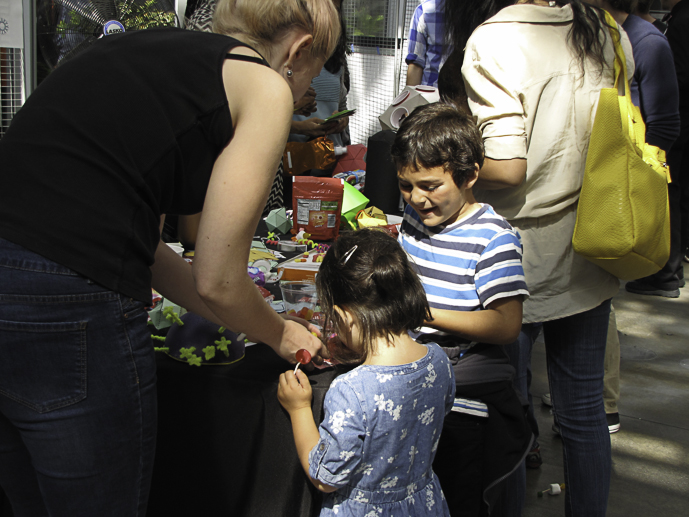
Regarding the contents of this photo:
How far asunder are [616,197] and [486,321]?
0.51 m

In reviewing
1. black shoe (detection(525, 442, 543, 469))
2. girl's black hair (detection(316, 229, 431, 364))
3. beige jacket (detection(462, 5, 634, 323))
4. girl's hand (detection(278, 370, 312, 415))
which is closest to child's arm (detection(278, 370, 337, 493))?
girl's hand (detection(278, 370, 312, 415))

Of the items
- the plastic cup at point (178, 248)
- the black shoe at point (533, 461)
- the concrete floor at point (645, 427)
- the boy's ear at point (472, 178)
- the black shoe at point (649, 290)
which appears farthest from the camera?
the black shoe at point (649, 290)

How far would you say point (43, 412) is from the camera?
84cm

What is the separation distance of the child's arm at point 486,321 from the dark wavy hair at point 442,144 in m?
0.31

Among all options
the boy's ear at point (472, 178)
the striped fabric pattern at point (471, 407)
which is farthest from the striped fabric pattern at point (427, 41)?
the striped fabric pattern at point (471, 407)

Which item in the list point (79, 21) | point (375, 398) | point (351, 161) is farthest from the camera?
point (351, 161)

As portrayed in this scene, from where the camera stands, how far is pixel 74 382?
2.76 ft

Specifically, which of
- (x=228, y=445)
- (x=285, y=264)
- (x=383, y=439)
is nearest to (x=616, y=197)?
(x=383, y=439)

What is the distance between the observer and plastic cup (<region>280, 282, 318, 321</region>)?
1481 millimetres

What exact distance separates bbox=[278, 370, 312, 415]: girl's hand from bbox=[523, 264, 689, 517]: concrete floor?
1412 millimetres

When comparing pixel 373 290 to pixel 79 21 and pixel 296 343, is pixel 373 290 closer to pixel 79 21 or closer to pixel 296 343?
pixel 296 343

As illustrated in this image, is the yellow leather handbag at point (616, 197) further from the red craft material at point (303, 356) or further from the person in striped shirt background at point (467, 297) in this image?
the red craft material at point (303, 356)

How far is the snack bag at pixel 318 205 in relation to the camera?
2.23m

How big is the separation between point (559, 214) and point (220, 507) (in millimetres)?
1135
